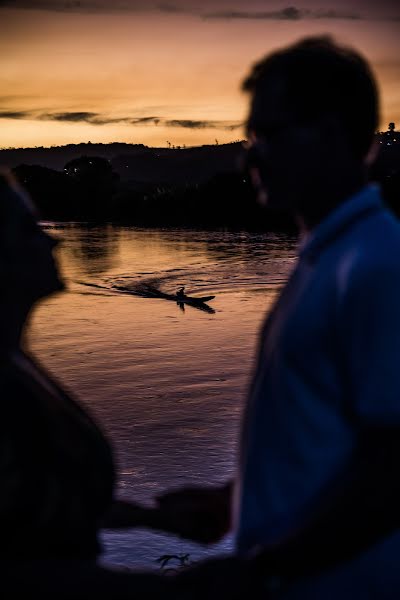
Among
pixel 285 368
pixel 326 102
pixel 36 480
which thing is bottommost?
pixel 36 480

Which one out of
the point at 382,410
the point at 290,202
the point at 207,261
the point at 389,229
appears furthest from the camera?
the point at 207,261

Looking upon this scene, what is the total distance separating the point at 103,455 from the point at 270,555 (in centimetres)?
43

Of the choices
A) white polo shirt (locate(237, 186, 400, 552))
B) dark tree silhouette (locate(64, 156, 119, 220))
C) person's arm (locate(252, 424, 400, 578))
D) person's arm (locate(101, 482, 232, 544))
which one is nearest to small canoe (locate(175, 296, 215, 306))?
person's arm (locate(101, 482, 232, 544))

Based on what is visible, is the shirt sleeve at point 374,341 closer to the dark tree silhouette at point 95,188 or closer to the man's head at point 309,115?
the man's head at point 309,115

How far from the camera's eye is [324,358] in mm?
1454

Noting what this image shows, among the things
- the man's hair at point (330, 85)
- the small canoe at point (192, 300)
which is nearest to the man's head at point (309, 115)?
the man's hair at point (330, 85)

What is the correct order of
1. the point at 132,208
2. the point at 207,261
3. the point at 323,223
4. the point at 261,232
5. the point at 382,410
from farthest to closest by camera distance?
the point at 132,208
the point at 261,232
the point at 207,261
the point at 323,223
the point at 382,410

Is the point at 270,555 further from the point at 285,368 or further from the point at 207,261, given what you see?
the point at 207,261

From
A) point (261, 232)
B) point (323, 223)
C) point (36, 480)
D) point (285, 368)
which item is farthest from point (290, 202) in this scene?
point (261, 232)

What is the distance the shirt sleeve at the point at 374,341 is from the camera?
1372 mm

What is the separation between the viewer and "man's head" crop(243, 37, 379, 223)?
5.20ft

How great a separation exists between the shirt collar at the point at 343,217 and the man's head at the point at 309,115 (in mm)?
86

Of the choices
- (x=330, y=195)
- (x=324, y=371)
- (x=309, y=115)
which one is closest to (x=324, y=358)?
(x=324, y=371)

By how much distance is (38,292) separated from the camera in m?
1.65
